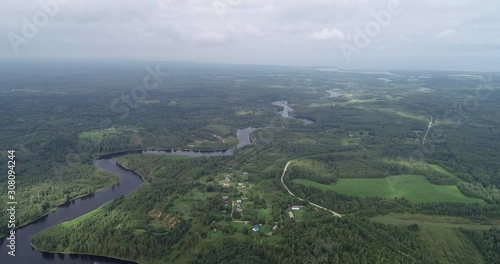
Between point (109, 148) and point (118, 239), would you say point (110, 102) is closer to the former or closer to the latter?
point (109, 148)

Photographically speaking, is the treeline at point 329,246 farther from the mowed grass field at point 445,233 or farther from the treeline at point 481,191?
the treeline at point 481,191

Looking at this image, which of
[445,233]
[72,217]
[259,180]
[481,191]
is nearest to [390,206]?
[445,233]

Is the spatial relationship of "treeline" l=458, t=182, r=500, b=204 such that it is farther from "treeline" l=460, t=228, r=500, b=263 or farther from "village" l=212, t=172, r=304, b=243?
"village" l=212, t=172, r=304, b=243

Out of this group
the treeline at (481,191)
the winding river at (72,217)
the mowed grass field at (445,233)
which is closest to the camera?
the mowed grass field at (445,233)

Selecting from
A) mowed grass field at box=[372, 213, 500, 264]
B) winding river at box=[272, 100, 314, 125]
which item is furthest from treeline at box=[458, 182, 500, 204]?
winding river at box=[272, 100, 314, 125]

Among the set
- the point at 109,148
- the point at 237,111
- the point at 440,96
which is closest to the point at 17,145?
the point at 109,148

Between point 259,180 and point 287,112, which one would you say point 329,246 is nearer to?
point 259,180

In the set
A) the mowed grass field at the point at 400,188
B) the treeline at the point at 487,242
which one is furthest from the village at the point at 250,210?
the treeline at the point at 487,242
